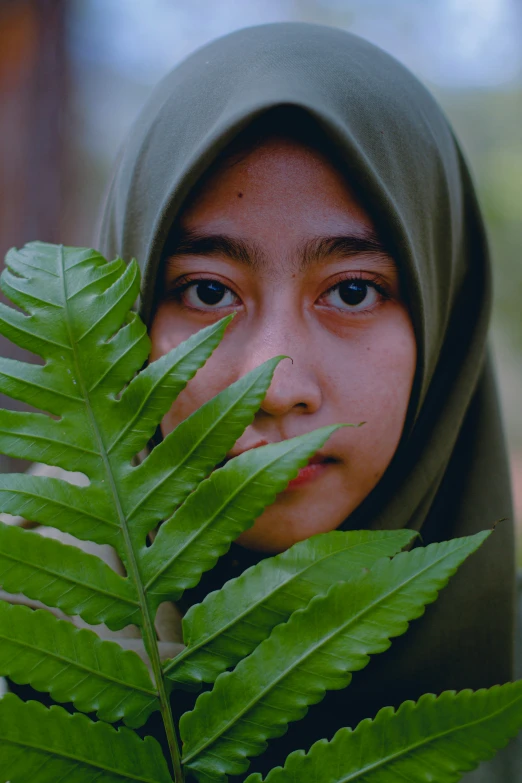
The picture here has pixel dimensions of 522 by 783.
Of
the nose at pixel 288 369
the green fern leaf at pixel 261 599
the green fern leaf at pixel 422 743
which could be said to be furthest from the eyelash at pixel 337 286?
the green fern leaf at pixel 422 743

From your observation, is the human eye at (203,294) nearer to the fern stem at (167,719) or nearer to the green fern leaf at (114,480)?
the green fern leaf at (114,480)

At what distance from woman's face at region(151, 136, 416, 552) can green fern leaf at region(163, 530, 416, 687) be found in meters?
0.30

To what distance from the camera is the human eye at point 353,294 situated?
1036 millimetres

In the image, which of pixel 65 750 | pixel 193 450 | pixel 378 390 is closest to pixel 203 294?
pixel 378 390

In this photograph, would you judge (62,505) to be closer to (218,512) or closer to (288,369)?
(218,512)

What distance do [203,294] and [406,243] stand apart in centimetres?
32

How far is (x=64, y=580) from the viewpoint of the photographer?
63 centimetres

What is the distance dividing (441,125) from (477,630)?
950 mm

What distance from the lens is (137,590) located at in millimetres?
643

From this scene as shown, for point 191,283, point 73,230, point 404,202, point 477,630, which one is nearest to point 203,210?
point 191,283

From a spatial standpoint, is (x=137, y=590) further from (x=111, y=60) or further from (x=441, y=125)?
(x=111, y=60)

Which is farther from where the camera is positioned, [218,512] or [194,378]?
[194,378]

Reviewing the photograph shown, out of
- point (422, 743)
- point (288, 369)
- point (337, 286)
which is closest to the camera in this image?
point (422, 743)

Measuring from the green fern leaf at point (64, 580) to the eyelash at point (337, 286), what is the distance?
51cm
